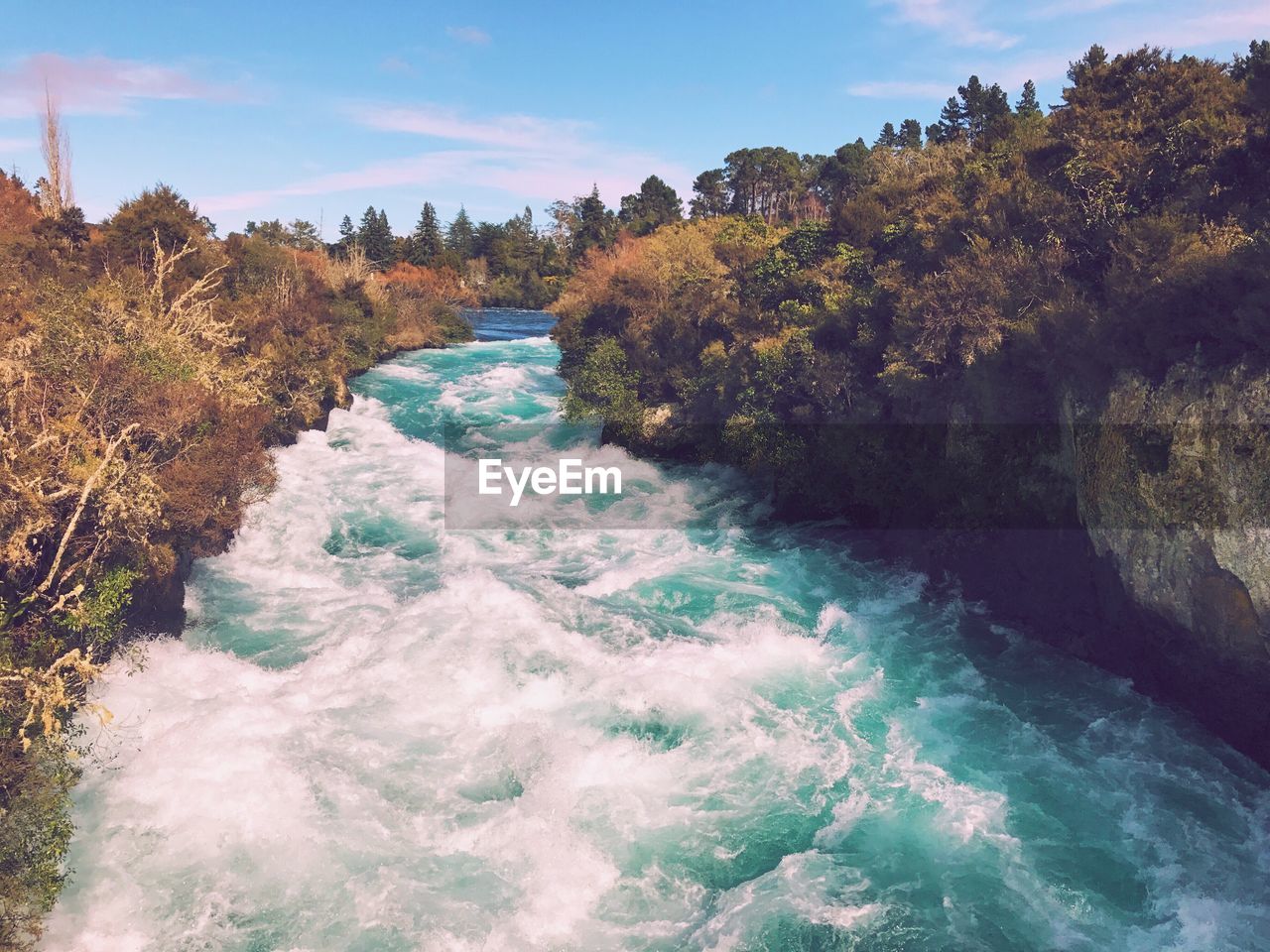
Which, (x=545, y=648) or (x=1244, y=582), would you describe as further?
(x=545, y=648)

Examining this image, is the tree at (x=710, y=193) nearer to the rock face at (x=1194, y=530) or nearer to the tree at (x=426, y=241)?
the tree at (x=426, y=241)

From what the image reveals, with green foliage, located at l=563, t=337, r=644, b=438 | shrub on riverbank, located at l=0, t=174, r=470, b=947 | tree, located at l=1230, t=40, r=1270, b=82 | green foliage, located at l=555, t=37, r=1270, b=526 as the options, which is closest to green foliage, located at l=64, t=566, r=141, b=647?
shrub on riverbank, located at l=0, t=174, r=470, b=947

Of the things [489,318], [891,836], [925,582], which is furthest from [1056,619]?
[489,318]

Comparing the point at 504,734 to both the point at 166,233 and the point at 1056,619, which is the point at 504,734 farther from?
the point at 166,233

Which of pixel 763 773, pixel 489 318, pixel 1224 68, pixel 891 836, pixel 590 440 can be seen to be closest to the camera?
pixel 891 836

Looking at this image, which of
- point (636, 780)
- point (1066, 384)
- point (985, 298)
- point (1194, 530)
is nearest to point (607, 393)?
point (985, 298)

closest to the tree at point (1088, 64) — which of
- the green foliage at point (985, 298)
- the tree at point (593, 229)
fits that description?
the green foliage at point (985, 298)
